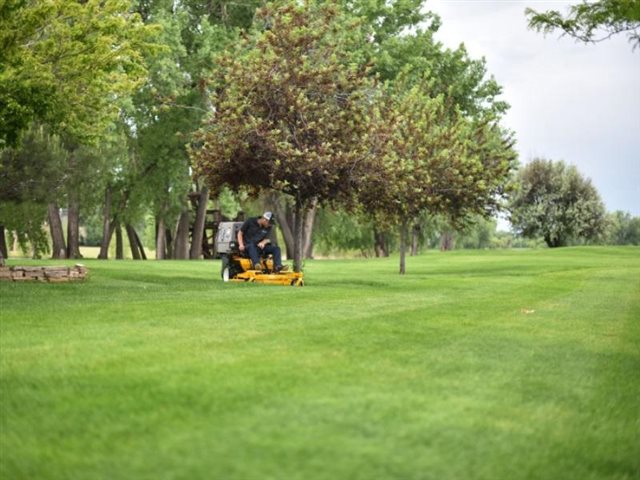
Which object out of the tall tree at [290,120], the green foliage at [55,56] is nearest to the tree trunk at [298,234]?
the tall tree at [290,120]

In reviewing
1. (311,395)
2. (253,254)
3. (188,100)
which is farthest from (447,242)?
(311,395)

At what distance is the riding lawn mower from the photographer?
906 inches

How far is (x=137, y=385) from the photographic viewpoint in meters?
7.21

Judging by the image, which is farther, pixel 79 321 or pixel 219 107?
pixel 219 107

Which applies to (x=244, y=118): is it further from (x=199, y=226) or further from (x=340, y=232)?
(x=340, y=232)

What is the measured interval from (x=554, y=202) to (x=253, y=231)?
186 feet

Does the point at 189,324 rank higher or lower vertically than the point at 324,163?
lower

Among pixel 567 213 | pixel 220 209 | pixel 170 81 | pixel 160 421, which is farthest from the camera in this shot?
pixel 567 213

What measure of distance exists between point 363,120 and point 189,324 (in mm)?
14589

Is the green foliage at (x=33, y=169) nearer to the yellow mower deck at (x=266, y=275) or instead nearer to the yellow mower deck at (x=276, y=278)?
the yellow mower deck at (x=266, y=275)

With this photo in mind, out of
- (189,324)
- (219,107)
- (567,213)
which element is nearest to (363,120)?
(219,107)

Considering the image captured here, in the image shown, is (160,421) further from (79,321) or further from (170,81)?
(170,81)

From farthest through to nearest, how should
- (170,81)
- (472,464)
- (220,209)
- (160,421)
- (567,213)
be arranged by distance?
(567,213), (220,209), (170,81), (160,421), (472,464)

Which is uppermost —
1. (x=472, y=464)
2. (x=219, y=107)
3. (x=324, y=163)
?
(x=219, y=107)
